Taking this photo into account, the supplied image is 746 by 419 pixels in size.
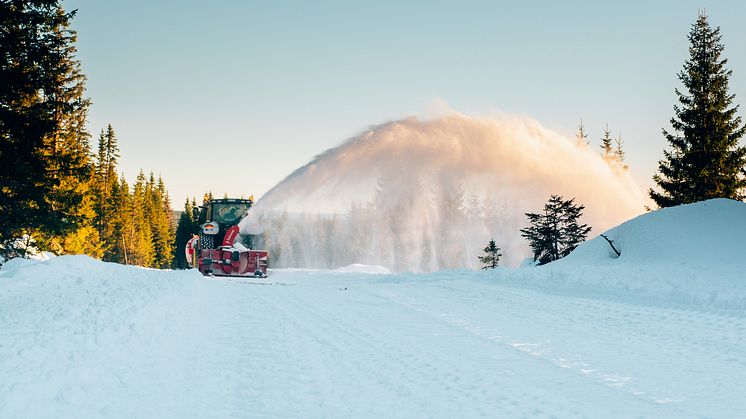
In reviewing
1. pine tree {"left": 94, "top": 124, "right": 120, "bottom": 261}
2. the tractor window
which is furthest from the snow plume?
pine tree {"left": 94, "top": 124, "right": 120, "bottom": 261}

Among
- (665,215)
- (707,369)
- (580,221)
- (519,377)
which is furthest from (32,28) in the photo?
(580,221)

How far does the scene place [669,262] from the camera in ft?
45.5

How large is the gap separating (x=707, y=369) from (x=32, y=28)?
632 inches

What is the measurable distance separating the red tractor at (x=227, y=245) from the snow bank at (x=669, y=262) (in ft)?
34.9

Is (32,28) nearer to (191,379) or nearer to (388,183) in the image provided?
(191,379)

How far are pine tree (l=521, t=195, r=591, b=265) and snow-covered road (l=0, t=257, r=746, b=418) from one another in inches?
690

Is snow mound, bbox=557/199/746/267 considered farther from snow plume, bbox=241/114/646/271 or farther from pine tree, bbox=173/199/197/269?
pine tree, bbox=173/199/197/269

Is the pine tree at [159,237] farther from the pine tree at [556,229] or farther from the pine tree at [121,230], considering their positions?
the pine tree at [556,229]

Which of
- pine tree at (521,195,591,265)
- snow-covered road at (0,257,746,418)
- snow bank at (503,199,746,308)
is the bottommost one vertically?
snow-covered road at (0,257,746,418)

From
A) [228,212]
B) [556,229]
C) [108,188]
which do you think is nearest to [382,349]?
[228,212]

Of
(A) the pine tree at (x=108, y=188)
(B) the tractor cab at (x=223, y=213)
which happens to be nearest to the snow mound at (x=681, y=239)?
(B) the tractor cab at (x=223, y=213)

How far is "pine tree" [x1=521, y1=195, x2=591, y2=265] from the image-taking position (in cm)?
2789

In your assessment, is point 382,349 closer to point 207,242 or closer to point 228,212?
point 207,242

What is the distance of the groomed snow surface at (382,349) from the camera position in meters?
4.38
